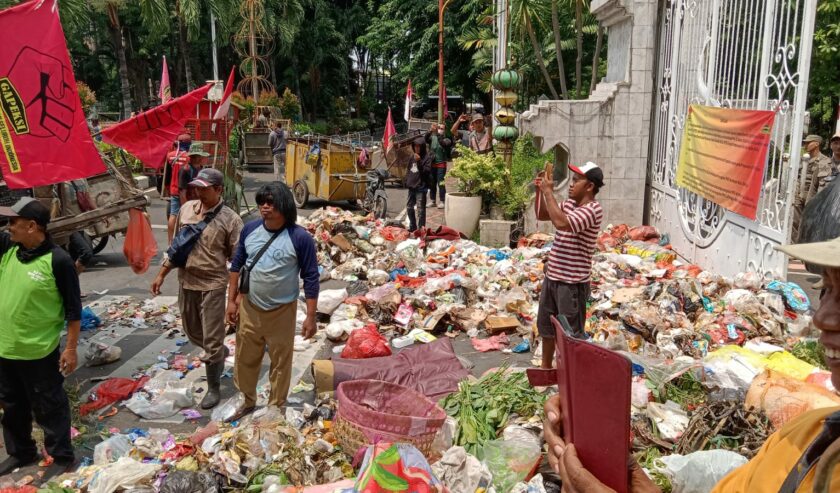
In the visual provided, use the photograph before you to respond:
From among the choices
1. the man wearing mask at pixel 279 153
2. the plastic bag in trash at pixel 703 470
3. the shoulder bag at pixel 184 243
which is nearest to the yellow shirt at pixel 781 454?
the plastic bag in trash at pixel 703 470

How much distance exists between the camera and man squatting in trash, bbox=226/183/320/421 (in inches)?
179

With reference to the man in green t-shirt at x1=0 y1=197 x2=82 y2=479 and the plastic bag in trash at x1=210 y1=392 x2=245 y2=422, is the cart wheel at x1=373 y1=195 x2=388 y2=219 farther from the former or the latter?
the man in green t-shirt at x1=0 y1=197 x2=82 y2=479

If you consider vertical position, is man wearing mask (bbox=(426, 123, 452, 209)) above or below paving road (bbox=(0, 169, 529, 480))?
above

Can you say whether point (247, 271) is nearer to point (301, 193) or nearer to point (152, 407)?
point (152, 407)

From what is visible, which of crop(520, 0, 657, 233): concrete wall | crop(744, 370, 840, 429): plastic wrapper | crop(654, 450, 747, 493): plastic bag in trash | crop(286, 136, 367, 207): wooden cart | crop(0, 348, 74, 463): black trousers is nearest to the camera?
crop(654, 450, 747, 493): plastic bag in trash

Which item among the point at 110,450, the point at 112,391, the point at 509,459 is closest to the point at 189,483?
the point at 110,450

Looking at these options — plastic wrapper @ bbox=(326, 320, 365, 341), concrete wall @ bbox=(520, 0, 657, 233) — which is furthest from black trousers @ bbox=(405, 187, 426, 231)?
plastic wrapper @ bbox=(326, 320, 365, 341)

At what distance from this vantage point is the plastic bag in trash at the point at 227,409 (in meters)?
4.86

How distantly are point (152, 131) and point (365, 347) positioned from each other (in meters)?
3.58

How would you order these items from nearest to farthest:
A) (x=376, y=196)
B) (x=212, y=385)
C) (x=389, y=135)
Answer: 1. (x=212, y=385)
2. (x=376, y=196)
3. (x=389, y=135)

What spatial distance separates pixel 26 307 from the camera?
405 centimetres

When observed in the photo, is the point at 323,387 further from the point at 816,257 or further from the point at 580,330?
the point at 816,257

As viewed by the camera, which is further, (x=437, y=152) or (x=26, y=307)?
(x=437, y=152)

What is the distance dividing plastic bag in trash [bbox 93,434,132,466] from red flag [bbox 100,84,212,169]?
145 inches
